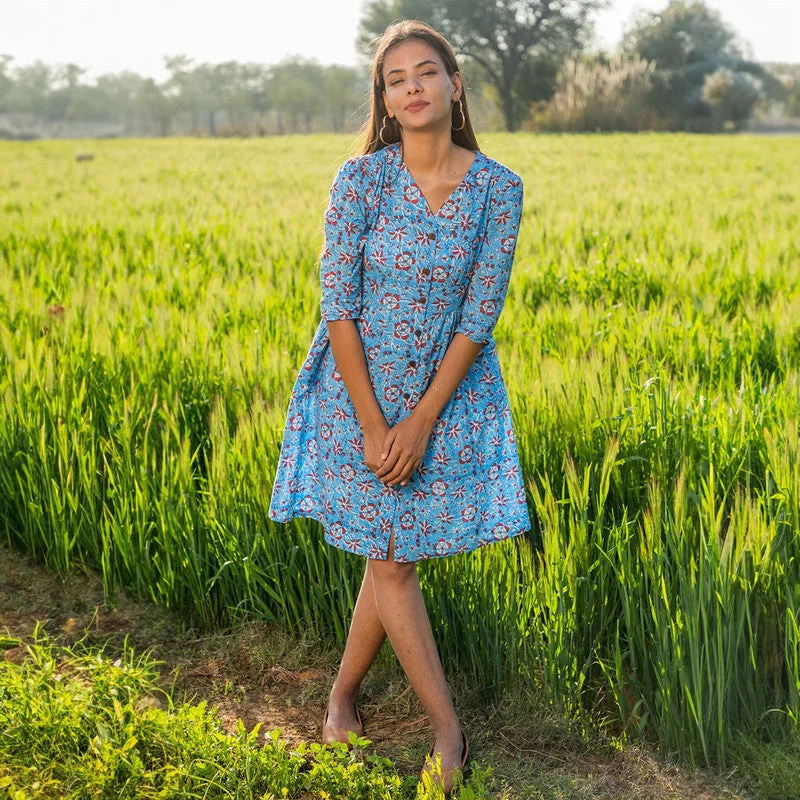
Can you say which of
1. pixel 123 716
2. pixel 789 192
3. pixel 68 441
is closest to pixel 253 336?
pixel 68 441

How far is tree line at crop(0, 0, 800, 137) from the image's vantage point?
31234 mm

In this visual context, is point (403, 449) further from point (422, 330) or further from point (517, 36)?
point (517, 36)

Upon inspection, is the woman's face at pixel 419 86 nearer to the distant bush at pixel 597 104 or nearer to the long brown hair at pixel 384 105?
the long brown hair at pixel 384 105

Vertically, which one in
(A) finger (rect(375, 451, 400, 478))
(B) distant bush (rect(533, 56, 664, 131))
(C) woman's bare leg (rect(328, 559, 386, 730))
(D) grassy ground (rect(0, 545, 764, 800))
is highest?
(B) distant bush (rect(533, 56, 664, 131))

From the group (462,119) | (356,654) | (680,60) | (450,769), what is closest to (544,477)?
(356,654)

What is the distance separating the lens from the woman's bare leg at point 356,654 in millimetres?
1856

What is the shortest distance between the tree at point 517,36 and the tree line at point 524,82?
0.05 m

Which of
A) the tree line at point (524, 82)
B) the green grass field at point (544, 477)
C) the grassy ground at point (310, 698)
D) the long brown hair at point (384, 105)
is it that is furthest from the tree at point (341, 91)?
the long brown hair at point (384, 105)

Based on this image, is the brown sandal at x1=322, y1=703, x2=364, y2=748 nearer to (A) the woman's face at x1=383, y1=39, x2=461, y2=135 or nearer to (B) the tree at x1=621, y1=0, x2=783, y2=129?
(A) the woman's face at x1=383, y1=39, x2=461, y2=135

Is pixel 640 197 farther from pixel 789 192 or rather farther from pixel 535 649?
pixel 535 649

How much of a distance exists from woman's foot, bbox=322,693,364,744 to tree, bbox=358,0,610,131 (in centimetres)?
4408

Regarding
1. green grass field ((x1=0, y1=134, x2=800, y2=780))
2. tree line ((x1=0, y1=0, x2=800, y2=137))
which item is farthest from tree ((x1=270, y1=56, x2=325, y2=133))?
green grass field ((x1=0, y1=134, x2=800, y2=780))

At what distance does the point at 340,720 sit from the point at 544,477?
711 millimetres

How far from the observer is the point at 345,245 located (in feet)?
5.52
